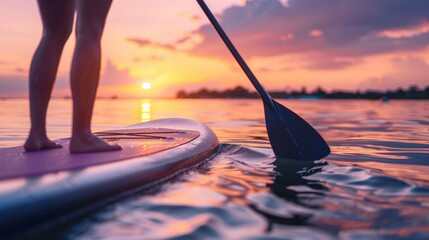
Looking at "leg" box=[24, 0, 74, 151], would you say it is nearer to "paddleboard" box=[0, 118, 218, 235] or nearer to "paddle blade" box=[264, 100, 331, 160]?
"paddleboard" box=[0, 118, 218, 235]

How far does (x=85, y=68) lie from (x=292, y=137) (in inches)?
72.0

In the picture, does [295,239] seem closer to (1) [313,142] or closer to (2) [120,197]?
(2) [120,197]

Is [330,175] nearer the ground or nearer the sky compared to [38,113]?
nearer the ground

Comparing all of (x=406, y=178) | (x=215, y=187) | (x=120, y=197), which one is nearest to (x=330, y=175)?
(x=406, y=178)

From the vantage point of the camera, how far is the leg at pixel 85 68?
2363 mm

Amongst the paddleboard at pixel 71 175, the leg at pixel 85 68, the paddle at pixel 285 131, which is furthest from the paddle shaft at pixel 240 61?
the leg at pixel 85 68

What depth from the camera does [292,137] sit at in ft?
11.4

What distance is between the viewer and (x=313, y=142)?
11.4 feet

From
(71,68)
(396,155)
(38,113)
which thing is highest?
(71,68)

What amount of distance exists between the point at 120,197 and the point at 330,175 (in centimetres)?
142

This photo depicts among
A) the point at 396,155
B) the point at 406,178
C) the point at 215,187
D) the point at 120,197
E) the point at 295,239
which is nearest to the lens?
the point at 295,239

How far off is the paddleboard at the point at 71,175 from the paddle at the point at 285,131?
73 cm

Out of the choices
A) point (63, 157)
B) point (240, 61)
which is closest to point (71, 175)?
point (63, 157)

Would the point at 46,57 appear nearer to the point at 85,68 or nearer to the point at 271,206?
the point at 85,68
